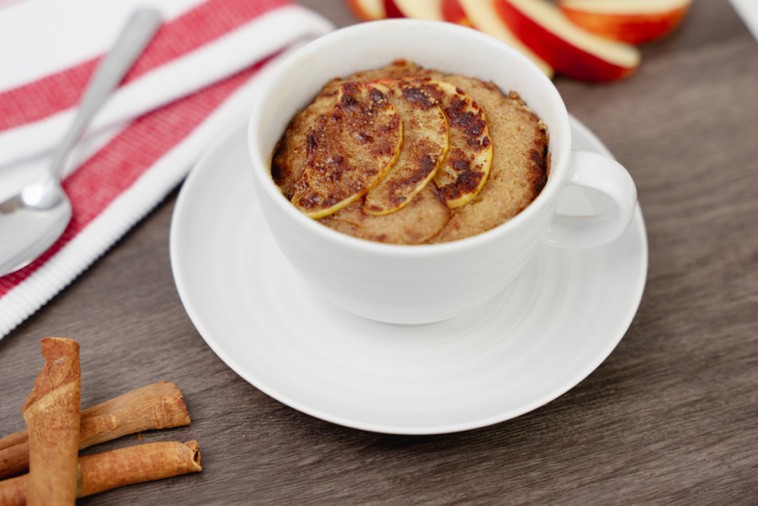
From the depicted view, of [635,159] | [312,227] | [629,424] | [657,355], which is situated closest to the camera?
[312,227]

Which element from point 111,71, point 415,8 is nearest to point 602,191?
point 415,8

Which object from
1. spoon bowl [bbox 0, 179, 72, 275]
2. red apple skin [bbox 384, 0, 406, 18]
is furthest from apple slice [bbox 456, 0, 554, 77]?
spoon bowl [bbox 0, 179, 72, 275]

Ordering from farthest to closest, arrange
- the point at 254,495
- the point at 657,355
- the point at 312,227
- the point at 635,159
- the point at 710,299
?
1. the point at 635,159
2. the point at 710,299
3. the point at 657,355
4. the point at 254,495
5. the point at 312,227

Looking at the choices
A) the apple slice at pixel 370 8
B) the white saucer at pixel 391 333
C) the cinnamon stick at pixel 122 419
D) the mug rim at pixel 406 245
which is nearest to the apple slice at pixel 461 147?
the mug rim at pixel 406 245

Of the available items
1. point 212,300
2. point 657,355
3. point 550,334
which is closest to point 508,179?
point 550,334

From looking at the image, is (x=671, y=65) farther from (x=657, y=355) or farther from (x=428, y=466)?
(x=428, y=466)

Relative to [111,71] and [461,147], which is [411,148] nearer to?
[461,147]

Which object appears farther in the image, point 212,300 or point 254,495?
point 212,300
